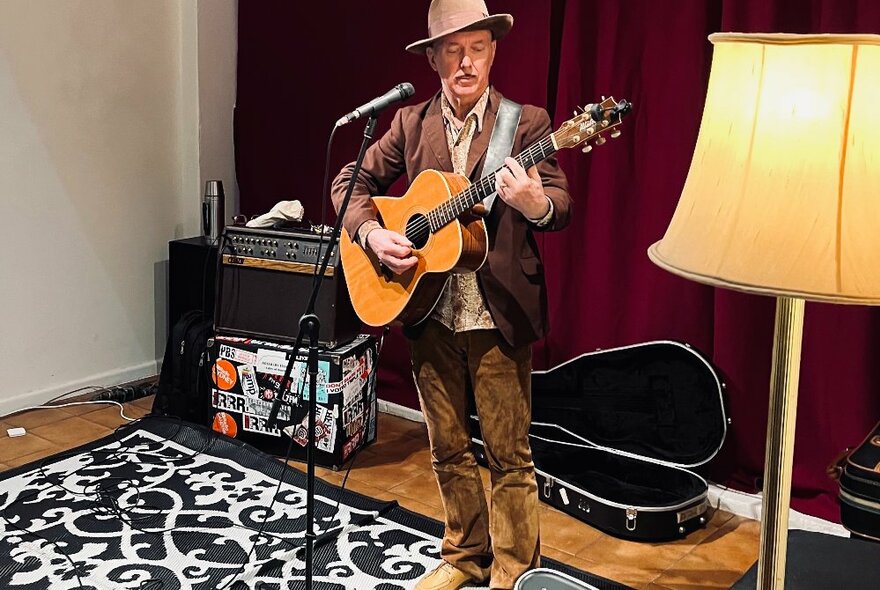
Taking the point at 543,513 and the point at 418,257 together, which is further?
the point at 543,513

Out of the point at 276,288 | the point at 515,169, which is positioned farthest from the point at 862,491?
the point at 276,288

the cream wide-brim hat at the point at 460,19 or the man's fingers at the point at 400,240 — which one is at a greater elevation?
the cream wide-brim hat at the point at 460,19

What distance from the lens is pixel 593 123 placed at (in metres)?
1.96

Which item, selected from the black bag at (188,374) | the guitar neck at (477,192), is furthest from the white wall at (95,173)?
the guitar neck at (477,192)

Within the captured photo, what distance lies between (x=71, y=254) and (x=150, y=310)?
473 mm

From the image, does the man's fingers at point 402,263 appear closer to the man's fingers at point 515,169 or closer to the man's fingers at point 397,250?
the man's fingers at point 397,250

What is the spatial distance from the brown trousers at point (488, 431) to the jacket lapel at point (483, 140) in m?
0.39


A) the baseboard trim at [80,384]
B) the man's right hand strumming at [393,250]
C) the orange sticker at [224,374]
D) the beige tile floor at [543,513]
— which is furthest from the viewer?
the baseboard trim at [80,384]

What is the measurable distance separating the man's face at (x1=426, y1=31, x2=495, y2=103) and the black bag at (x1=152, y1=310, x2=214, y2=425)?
1730mm

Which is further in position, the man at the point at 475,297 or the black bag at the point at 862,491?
the black bag at the point at 862,491

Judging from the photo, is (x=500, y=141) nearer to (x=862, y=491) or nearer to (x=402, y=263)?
(x=402, y=263)

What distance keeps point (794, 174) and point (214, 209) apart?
10.7 feet

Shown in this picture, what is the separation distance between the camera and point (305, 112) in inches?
159

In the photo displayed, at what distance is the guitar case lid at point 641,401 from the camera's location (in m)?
2.86
